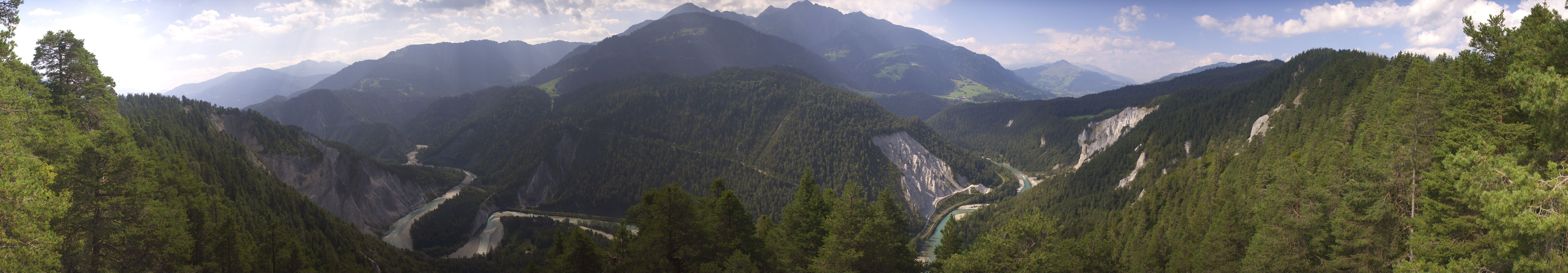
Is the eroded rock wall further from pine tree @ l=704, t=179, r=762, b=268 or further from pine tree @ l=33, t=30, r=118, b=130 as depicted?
pine tree @ l=33, t=30, r=118, b=130

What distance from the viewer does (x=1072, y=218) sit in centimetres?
11881

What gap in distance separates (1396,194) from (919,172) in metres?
150

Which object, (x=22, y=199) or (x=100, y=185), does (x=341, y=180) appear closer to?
(x=100, y=185)

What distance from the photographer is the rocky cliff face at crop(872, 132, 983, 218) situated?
545ft

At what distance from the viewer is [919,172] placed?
176m

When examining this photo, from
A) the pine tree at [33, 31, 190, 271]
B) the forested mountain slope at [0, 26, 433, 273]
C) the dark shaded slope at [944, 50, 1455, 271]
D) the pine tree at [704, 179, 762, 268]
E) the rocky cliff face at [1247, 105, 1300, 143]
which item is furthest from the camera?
the rocky cliff face at [1247, 105, 1300, 143]

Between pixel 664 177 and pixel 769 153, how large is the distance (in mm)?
31545

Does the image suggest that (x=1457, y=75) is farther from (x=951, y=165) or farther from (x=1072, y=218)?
(x=951, y=165)

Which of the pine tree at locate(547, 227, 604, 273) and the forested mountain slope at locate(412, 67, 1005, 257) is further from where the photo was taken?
the forested mountain slope at locate(412, 67, 1005, 257)

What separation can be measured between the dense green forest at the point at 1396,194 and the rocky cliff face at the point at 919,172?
9411 cm

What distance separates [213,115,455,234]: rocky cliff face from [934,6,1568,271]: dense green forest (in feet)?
414

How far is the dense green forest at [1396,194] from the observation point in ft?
57.6

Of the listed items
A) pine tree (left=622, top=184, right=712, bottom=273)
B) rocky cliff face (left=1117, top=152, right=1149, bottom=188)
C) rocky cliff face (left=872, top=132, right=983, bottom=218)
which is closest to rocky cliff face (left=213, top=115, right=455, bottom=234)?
pine tree (left=622, top=184, right=712, bottom=273)

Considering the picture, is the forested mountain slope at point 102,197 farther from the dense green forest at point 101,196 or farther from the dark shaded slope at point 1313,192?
the dark shaded slope at point 1313,192
